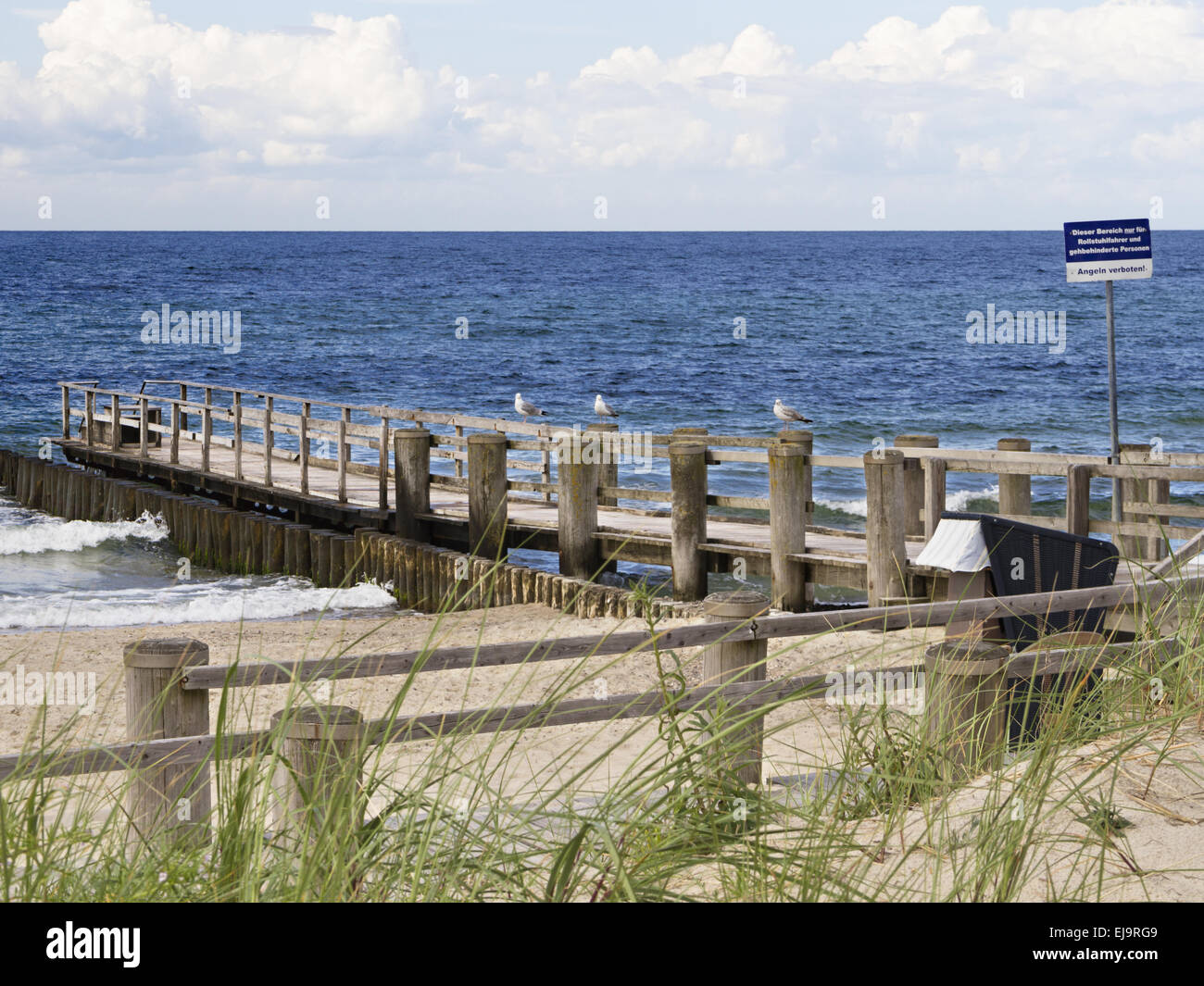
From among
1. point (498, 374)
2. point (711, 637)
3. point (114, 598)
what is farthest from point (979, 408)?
point (711, 637)

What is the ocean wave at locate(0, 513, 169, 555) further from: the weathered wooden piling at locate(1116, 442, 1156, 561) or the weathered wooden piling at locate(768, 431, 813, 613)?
the weathered wooden piling at locate(1116, 442, 1156, 561)

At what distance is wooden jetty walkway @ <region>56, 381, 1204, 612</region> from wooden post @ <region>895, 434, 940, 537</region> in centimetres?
2

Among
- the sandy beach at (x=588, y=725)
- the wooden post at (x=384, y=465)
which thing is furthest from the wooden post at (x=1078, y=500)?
the wooden post at (x=384, y=465)

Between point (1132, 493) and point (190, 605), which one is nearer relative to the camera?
point (1132, 493)

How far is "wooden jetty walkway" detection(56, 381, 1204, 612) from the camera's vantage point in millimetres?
9703

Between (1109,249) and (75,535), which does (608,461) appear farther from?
(75,535)

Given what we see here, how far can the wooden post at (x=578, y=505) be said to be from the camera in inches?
467

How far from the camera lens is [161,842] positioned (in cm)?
307

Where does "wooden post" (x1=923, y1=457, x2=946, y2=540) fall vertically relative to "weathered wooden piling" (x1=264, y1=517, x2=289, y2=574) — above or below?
above

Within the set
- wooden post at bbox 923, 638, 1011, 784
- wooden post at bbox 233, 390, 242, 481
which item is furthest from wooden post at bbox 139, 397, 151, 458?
wooden post at bbox 923, 638, 1011, 784

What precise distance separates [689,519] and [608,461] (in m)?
2.63

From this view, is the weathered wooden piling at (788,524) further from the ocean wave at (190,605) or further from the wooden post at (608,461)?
the ocean wave at (190,605)

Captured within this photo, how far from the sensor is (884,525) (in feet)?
31.9

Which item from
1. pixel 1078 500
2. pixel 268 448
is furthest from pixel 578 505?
pixel 268 448
